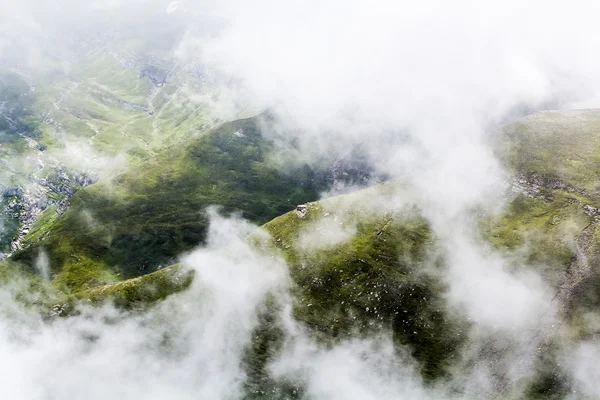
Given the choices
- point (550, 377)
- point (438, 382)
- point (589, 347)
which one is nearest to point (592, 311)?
point (589, 347)

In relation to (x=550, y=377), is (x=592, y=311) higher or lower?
higher

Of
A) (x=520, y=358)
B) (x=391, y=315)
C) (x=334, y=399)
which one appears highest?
(x=391, y=315)

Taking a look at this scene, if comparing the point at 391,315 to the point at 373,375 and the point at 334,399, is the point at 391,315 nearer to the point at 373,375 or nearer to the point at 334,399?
the point at 373,375

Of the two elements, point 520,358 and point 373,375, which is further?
point 373,375

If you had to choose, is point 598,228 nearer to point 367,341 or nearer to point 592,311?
point 592,311

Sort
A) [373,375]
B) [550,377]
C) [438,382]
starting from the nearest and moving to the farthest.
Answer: [550,377], [438,382], [373,375]

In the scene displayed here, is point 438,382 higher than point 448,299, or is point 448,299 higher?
point 448,299

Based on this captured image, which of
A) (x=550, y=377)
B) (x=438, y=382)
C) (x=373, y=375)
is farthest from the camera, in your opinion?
(x=373, y=375)

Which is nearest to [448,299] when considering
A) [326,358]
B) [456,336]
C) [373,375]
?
[456,336]

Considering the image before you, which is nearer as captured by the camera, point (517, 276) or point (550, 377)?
point (550, 377)
